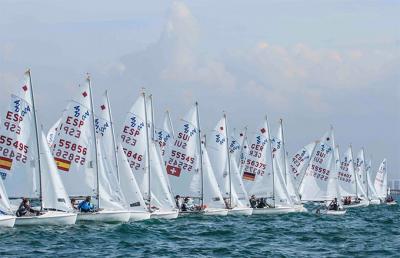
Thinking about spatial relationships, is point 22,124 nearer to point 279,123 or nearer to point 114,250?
point 114,250

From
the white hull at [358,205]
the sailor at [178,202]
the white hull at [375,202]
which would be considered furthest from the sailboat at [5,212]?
the white hull at [375,202]

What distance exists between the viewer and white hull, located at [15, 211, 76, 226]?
39.5 meters

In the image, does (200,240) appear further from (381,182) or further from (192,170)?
(381,182)

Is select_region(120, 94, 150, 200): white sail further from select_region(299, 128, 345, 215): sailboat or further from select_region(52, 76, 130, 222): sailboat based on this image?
select_region(299, 128, 345, 215): sailboat

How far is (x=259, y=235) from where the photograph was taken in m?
43.4

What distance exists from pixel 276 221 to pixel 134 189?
11.0m

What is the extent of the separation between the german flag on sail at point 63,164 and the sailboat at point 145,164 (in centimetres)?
668

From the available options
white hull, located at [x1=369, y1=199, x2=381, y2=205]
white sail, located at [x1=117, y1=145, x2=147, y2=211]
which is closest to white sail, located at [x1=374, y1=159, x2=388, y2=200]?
white hull, located at [x1=369, y1=199, x2=381, y2=205]

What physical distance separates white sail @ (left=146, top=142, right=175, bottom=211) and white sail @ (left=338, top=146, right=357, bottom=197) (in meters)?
43.1

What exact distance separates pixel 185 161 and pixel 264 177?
1117 centimetres

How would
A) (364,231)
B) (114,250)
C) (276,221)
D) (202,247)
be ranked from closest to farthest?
(114,250)
(202,247)
(364,231)
(276,221)

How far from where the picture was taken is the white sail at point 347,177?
309ft

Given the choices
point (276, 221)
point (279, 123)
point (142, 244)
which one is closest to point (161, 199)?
point (276, 221)

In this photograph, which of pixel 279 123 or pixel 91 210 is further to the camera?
pixel 279 123
